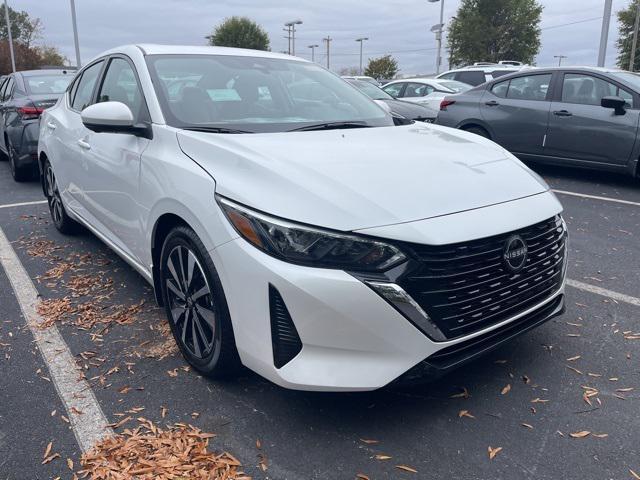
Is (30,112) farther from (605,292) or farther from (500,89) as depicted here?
(605,292)

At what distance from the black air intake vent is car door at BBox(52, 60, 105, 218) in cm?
242

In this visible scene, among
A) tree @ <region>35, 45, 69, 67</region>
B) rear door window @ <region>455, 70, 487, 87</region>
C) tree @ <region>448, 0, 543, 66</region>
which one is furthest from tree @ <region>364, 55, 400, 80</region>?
rear door window @ <region>455, 70, 487, 87</region>

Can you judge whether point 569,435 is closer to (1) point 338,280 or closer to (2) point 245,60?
(1) point 338,280

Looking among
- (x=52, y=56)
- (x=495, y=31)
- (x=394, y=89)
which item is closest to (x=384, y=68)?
(x=495, y=31)

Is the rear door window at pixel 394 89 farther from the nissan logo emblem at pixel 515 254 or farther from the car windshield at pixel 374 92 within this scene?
the nissan logo emblem at pixel 515 254

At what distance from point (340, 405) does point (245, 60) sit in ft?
7.92

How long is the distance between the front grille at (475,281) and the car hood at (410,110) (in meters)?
6.93

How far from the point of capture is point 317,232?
2.27 meters

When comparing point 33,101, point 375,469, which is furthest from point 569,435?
point 33,101

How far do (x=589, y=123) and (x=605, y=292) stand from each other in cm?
421

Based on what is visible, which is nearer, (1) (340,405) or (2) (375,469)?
(2) (375,469)

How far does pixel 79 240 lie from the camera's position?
18.2ft

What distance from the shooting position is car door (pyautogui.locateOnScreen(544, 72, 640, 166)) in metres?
7.17

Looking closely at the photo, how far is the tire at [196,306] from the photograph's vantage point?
262 cm
